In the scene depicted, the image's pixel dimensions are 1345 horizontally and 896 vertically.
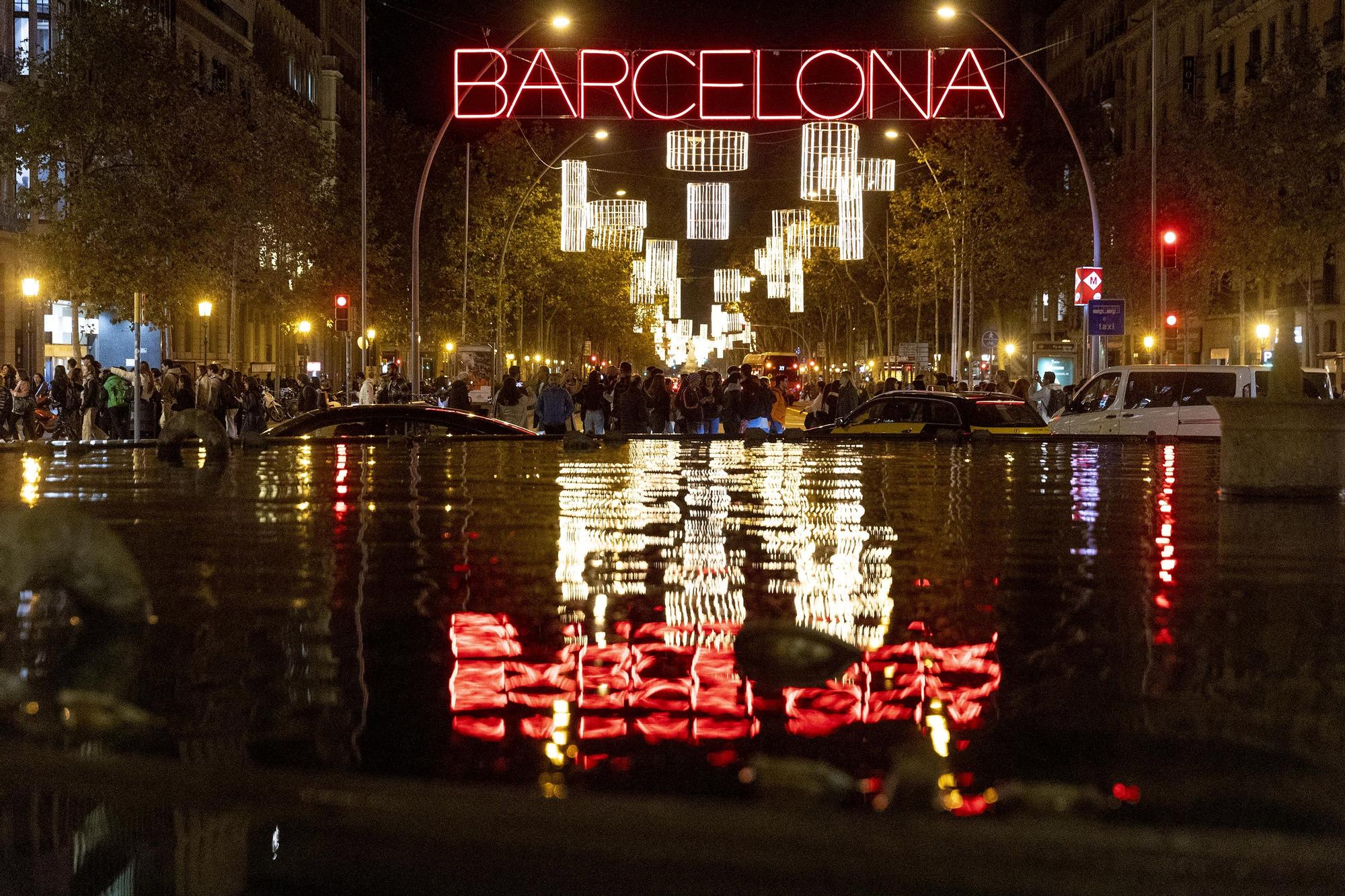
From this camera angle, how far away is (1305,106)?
178 feet

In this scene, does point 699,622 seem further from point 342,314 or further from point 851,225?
point 851,225

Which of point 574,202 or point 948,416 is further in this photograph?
point 574,202

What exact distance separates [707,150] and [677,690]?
44.9 m

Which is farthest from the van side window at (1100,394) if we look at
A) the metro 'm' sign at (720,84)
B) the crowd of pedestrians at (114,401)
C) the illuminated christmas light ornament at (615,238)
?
the illuminated christmas light ornament at (615,238)

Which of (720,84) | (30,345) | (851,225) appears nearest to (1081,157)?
(720,84)

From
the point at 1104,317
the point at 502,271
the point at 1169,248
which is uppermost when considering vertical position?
the point at 502,271

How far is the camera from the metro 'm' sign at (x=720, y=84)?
132ft

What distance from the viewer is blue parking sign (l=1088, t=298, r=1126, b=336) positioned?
37719 millimetres

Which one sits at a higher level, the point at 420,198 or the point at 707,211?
the point at 707,211

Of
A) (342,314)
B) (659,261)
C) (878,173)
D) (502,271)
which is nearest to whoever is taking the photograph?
(342,314)

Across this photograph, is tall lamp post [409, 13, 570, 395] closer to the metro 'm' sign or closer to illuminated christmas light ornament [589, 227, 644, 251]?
the metro 'm' sign

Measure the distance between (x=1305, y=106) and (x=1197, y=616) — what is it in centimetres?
4859

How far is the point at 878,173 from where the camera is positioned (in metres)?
55.1

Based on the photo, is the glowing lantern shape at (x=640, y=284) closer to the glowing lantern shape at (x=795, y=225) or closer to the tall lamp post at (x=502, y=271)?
the glowing lantern shape at (x=795, y=225)
